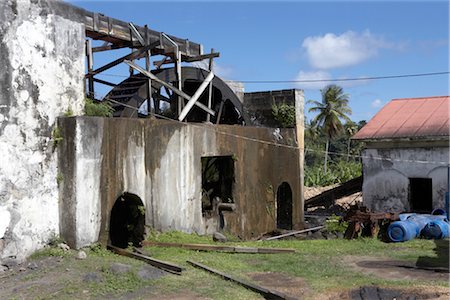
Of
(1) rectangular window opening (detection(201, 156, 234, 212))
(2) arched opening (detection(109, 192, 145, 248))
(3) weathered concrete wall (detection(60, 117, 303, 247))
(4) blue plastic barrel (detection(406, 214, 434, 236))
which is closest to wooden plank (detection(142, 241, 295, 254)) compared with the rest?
(2) arched opening (detection(109, 192, 145, 248))

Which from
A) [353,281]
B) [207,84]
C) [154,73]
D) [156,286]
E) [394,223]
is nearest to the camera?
[156,286]

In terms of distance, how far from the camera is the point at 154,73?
42.7ft

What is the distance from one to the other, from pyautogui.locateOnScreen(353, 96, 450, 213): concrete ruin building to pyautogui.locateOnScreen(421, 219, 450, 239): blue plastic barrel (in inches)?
129

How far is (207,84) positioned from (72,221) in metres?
6.94

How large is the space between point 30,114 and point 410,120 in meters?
12.1

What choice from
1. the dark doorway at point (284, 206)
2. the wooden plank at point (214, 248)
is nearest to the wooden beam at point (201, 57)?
the dark doorway at point (284, 206)

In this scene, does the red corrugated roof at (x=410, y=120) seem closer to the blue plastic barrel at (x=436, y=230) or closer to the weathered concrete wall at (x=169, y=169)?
the weathered concrete wall at (x=169, y=169)

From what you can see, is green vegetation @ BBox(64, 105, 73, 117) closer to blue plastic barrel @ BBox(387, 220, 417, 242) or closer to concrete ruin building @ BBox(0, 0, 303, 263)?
concrete ruin building @ BBox(0, 0, 303, 263)

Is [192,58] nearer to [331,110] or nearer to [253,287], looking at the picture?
[253,287]

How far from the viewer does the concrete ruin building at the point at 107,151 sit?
307 inches

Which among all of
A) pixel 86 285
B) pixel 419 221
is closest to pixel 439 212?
pixel 419 221

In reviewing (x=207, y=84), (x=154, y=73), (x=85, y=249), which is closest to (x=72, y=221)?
(x=85, y=249)

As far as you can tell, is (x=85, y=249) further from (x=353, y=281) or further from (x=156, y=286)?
(x=353, y=281)

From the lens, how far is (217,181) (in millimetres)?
12820
